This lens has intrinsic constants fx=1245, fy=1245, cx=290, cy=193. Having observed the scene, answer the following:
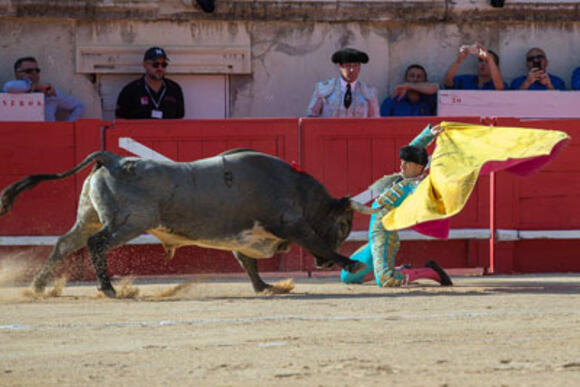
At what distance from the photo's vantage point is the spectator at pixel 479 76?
12.9 meters

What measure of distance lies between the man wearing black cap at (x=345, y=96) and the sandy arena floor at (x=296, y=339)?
3251 millimetres

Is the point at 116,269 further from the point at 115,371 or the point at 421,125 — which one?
the point at 115,371

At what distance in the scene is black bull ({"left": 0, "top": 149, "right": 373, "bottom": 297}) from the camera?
8758mm

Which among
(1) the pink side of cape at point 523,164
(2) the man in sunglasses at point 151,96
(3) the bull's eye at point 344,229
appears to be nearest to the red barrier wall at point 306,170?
(2) the man in sunglasses at point 151,96

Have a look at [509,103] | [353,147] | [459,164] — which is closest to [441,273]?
[459,164]

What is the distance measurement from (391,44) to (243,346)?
27.6ft

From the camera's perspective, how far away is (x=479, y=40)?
14.0 m

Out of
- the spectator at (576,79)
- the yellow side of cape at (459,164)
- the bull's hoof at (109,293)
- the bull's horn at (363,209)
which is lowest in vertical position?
the bull's hoof at (109,293)

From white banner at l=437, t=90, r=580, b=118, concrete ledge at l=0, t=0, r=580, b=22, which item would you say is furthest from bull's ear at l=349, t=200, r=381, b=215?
concrete ledge at l=0, t=0, r=580, b=22

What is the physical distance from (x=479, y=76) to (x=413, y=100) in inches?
35.5

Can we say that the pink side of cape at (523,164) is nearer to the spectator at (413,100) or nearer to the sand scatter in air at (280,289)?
the sand scatter in air at (280,289)

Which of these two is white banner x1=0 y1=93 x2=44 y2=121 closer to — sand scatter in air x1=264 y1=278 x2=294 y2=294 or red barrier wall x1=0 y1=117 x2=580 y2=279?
red barrier wall x1=0 y1=117 x2=580 y2=279

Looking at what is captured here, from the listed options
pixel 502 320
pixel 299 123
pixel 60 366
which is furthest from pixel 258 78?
pixel 60 366

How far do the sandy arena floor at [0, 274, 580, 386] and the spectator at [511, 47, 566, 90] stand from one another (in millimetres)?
4409
